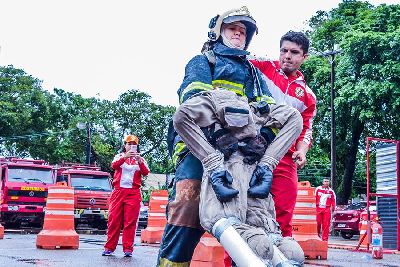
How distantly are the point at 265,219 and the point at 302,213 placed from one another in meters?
7.63

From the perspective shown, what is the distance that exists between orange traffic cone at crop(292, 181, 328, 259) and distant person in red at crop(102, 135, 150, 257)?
9.13 feet

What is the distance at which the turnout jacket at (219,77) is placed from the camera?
3.86 m

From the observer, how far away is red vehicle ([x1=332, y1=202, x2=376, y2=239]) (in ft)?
79.6

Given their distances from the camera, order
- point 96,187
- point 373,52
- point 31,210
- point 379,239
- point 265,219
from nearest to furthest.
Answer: point 265,219
point 379,239
point 31,210
point 96,187
point 373,52

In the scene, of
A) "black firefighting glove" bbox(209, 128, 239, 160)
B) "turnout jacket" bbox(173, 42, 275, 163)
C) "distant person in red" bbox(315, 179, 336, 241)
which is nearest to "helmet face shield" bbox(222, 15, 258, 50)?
"turnout jacket" bbox(173, 42, 275, 163)

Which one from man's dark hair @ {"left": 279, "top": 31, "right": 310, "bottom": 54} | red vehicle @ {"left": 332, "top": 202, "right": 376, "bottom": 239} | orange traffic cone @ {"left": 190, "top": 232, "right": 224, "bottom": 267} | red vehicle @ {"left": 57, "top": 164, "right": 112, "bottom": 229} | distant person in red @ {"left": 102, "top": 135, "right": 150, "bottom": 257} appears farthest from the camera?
red vehicle @ {"left": 332, "top": 202, "right": 376, "bottom": 239}

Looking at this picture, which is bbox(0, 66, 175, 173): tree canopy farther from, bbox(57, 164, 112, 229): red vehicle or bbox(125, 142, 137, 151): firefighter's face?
bbox(125, 142, 137, 151): firefighter's face

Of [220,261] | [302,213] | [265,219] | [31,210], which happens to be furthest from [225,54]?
[31,210]

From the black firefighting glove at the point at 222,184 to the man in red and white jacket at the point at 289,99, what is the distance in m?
1.36

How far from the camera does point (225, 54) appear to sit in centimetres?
401

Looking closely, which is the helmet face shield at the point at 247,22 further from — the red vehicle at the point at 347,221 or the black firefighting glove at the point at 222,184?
the red vehicle at the point at 347,221

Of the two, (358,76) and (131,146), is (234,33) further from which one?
(358,76)

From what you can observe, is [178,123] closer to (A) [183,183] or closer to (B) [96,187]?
(A) [183,183]

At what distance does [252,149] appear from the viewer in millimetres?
3658
